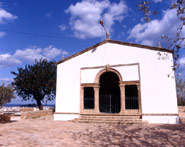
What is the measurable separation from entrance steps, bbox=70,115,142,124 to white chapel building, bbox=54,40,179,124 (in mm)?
285

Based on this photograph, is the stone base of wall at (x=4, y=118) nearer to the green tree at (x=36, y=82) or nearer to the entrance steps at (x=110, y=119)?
the entrance steps at (x=110, y=119)

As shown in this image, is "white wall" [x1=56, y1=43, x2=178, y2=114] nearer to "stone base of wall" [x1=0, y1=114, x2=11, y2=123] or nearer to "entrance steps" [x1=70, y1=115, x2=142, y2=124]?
"entrance steps" [x1=70, y1=115, x2=142, y2=124]

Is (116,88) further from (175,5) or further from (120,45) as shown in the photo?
(175,5)

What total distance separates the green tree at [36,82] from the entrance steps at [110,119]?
12.5 m

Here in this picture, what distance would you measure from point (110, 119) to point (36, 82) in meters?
14.7

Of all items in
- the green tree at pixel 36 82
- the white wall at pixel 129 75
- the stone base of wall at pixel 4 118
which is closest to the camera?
the white wall at pixel 129 75

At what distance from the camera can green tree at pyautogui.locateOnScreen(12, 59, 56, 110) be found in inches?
971

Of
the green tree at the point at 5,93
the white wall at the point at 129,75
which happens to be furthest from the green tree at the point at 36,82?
the white wall at the point at 129,75

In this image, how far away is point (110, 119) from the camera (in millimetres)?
13328

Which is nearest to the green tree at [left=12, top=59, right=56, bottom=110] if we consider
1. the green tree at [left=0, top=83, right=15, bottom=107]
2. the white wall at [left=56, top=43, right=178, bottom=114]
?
the green tree at [left=0, top=83, right=15, bottom=107]

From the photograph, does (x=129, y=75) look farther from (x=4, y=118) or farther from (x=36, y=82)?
(x=36, y=82)

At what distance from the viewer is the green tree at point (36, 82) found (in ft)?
80.9

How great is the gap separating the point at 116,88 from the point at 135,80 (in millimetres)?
6582

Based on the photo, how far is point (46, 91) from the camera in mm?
25703
